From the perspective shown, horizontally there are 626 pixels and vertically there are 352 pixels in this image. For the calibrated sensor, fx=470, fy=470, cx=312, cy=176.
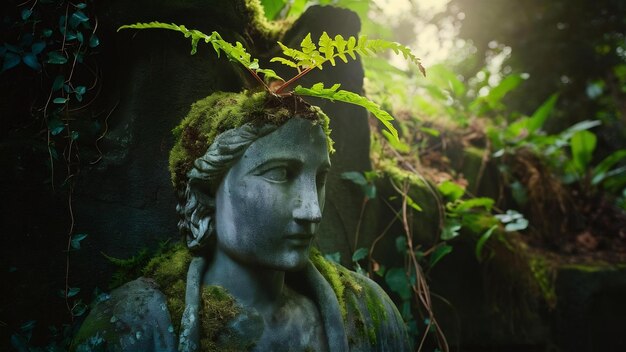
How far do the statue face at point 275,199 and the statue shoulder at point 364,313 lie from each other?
0.35 metres

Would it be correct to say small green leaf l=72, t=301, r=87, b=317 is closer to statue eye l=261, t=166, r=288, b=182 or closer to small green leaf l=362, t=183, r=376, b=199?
statue eye l=261, t=166, r=288, b=182

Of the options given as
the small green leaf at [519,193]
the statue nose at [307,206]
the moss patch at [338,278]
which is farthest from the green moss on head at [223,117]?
the small green leaf at [519,193]

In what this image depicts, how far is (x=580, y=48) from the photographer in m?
6.25

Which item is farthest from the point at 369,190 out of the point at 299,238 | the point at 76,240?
the point at 76,240

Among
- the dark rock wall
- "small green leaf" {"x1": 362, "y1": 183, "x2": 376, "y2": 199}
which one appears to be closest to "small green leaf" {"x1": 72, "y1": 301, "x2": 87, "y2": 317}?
the dark rock wall

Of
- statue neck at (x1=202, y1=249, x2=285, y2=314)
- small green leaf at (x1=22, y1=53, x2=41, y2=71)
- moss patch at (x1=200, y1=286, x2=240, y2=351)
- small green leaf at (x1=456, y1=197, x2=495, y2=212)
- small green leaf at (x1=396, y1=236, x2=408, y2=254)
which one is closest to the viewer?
moss patch at (x1=200, y1=286, x2=240, y2=351)

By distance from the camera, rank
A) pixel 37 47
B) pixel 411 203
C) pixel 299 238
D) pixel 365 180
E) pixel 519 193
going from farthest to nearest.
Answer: pixel 519 193, pixel 411 203, pixel 365 180, pixel 37 47, pixel 299 238

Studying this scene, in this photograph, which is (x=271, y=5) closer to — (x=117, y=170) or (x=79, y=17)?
(x=79, y=17)

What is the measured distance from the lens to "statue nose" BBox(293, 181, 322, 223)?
1697 millimetres

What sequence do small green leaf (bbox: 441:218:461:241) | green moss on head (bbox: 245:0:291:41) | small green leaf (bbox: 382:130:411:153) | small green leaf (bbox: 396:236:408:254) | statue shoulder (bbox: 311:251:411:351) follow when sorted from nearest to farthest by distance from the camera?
1. statue shoulder (bbox: 311:251:411:351)
2. green moss on head (bbox: 245:0:291:41)
3. small green leaf (bbox: 396:236:408:254)
4. small green leaf (bbox: 441:218:461:241)
5. small green leaf (bbox: 382:130:411:153)

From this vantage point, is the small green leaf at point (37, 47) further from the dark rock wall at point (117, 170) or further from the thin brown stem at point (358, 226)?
the thin brown stem at point (358, 226)

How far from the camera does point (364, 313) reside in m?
2.01

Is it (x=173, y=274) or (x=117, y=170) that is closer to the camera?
(x=173, y=274)

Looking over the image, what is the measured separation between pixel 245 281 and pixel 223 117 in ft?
2.13
